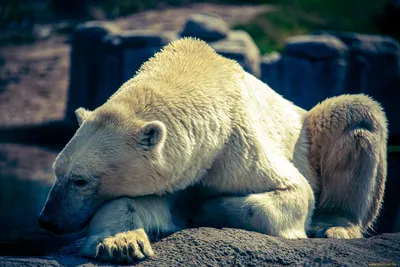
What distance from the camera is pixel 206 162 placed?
4270 mm

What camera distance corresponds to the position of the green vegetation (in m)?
15.8

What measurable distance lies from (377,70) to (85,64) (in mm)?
5135

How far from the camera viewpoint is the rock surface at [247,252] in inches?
154

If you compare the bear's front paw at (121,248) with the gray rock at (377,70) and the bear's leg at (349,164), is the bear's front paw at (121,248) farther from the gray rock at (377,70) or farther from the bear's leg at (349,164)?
the gray rock at (377,70)

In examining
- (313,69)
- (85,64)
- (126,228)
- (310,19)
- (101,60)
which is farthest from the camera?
(310,19)

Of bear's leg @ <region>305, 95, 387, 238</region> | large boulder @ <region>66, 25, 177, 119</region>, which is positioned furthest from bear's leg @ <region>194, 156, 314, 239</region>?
large boulder @ <region>66, 25, 177, 119</region>

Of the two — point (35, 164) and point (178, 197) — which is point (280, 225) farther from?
point (35, 164)

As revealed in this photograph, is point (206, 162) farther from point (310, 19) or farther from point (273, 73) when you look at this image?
point (310, 19)

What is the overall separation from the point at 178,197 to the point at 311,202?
95cm

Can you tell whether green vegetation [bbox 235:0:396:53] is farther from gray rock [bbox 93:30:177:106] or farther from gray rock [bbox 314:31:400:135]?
gray rock [bbox 93:30:177:106]

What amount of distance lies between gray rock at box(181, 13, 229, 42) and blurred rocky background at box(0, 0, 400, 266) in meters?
0.02

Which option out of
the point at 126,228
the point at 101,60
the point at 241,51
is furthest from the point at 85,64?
the point at 126,228

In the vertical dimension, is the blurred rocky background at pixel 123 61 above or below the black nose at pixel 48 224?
above

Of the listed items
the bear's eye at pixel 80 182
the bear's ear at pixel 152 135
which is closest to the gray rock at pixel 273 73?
the bear's ear at pixel 152 135
